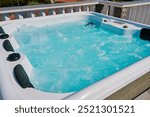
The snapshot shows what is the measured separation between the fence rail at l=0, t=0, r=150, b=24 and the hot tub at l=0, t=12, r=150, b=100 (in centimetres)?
16

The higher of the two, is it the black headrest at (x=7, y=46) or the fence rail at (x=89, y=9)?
the fence rail at (x=89, y=9)

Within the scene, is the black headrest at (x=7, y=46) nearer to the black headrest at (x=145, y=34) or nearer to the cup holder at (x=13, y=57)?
the cup holder at (x=13, y=57)

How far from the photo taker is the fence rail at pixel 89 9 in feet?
10.6

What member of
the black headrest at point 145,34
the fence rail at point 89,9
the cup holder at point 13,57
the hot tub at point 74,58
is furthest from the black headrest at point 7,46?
the black headrest at point 145,34

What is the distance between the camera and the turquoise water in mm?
2287

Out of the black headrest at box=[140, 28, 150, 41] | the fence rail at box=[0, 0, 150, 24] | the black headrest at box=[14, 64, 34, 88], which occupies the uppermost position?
the fence rail at box=[0, 0, 150, 24]

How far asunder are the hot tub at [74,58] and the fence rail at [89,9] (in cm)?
16

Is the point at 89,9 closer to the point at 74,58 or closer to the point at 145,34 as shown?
the point at 145,34

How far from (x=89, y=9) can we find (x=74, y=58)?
5.93 ft

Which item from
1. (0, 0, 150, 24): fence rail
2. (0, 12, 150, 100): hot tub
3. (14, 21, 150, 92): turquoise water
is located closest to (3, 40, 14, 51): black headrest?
(0, 12, 150, 100): hot tub

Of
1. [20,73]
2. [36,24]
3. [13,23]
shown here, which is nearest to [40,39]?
[36,24]

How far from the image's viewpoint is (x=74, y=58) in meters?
2.82

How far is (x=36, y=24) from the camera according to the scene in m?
3.46

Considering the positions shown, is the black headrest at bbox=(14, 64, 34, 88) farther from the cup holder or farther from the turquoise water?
the turquoise water
